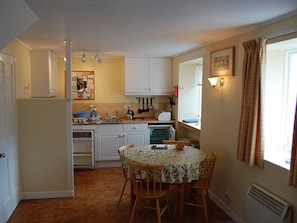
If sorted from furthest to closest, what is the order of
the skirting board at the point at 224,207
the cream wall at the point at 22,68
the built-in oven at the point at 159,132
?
1. the built-in oven at the point at 159,132
2. the cream wall at the point at 22,68
3. the skirting board at the point at 224,207

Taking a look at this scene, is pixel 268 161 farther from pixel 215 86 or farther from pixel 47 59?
pixel 47 59

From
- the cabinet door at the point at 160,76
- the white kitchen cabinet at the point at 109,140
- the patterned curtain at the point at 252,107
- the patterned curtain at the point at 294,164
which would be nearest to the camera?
the patterned curtain at the point at 294,164

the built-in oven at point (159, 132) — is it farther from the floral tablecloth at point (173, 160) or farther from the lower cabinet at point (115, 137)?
the floral tablecloth at point (173, 160)

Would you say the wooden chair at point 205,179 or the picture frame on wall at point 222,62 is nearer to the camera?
the wooden chair at point 205,179

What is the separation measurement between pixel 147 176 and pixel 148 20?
1.68 meters

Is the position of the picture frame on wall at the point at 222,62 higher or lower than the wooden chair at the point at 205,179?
higher

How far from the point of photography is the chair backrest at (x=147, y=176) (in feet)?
9.82

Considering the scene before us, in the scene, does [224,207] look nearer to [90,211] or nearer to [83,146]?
[90,211]

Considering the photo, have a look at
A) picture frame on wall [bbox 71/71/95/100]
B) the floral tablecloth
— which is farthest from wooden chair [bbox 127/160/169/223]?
picture frame on wall [bbox 71/71/95/100]

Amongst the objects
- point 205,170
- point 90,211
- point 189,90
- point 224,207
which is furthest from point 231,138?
point 189,90

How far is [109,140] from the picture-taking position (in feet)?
17.9

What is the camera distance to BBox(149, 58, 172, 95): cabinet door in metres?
5.82

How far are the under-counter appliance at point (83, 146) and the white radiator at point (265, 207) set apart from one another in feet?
10.6

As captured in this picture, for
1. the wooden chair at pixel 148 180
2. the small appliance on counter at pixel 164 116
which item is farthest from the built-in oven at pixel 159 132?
the wooden chair at pixel 148 180
